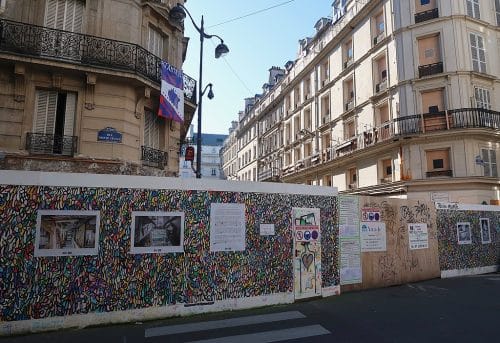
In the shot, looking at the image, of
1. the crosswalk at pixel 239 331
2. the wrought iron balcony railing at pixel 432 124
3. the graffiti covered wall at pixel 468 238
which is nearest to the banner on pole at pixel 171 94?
the crosswalk at pixel 239 331

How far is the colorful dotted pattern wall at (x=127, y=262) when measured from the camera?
6074 millimetres

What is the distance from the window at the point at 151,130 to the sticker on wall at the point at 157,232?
6.41 metres

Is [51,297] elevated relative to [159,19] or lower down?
lower down

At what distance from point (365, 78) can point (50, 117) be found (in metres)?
19.4

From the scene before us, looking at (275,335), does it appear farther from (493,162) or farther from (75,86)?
(493,162)

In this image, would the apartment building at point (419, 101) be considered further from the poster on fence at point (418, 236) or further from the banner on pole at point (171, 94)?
the banner on pole at point (171, 94)

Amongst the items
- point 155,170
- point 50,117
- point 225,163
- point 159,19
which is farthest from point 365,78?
point 225,163

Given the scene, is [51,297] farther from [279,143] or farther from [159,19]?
[279,143]

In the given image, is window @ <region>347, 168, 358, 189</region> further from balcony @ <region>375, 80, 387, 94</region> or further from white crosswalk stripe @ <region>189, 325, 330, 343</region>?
white crosswalk stripe @ <region>189, 325, 330, 343</region>

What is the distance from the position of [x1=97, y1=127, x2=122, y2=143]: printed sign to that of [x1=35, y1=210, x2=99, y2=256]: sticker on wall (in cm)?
533

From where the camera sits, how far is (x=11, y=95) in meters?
10.6

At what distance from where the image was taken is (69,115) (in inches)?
443

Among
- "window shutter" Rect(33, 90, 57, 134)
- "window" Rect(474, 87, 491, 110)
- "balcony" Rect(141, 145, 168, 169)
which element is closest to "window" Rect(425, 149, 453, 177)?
"window" Rect(474, 87, 491, 110)

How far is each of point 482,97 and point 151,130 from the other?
18.0m
